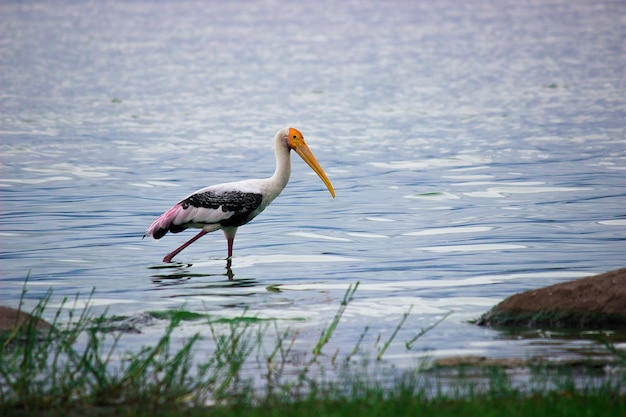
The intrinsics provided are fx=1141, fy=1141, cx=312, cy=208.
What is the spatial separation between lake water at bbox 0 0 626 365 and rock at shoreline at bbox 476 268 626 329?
0.23 meters

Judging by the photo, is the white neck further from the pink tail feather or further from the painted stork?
the pink tail feather

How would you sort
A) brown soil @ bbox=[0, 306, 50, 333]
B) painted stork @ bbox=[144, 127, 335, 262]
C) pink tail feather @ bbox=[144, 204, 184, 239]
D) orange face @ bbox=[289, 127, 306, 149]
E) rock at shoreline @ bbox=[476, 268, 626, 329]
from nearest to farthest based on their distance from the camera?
brown soil @ bbox=[0, 306, 50, 333]
rock at shoreline @ bbox=[476, 268, 626, 329]
painted stork @ bbox=[144, 127, 335, 262]
pink tail feather @ bbox=[144, 204, 184, 239]
orange face @ bbox=[289, 127, 306, 149]

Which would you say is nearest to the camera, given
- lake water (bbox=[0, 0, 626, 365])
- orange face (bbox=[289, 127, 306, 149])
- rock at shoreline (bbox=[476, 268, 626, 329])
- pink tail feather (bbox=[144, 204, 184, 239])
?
rock at shoreline (bbox=[476, 268, 626, 329])

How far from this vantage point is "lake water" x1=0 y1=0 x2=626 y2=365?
37.8 ft

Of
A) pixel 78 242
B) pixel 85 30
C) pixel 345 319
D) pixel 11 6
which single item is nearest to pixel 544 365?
pixel 345 319

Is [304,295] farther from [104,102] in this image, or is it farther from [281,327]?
[104,102]

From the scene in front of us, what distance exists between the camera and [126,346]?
8922mm

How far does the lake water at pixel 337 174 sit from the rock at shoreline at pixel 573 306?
9.0 inches

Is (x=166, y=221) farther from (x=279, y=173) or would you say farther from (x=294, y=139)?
(x=294, y=139)

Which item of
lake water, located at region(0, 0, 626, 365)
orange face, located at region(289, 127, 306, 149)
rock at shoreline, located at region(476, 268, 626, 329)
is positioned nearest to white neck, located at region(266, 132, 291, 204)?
orange face, located at region(289, 127, 306, 149)

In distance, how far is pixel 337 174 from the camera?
69.4ft

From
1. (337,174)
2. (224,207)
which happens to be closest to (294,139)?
(224,207)

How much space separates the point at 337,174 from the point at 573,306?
1216cm

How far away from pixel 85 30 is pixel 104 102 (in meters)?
30.4
